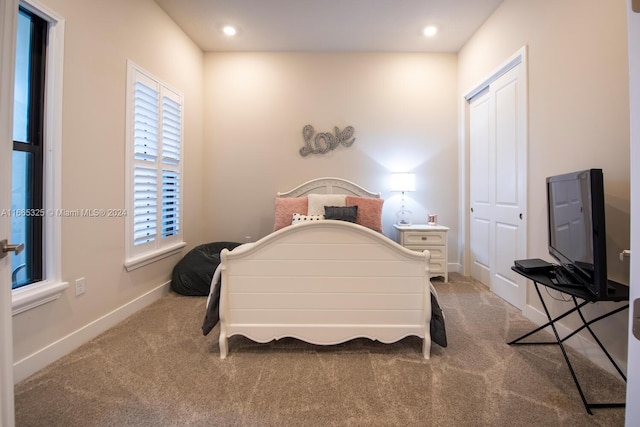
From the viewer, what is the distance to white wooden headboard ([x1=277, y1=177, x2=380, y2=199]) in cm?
383

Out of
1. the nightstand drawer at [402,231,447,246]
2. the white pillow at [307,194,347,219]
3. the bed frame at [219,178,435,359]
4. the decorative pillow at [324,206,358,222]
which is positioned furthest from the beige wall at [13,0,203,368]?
the nightstand drawer at [402,231,447,246]

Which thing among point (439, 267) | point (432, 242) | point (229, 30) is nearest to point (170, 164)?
point (229, 30)

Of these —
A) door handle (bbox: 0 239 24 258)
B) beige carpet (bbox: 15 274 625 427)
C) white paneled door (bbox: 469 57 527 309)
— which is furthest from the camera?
white paneled door (bbox: 469 57 527 309)

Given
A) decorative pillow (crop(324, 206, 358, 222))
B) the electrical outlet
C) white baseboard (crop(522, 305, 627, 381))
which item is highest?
decorative pillow (crop(324, 206, 358, 222))

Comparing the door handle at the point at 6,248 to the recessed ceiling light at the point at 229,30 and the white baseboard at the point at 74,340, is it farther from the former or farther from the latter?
the recessed ceiling light at the point at 229,30

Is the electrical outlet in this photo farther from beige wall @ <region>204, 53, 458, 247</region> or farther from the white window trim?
beige wall @ <region>204, 53, 458, 247</region>

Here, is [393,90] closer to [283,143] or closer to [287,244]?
[283,143]

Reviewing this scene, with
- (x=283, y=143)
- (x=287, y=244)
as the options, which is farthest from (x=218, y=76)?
(x=287, y=244)

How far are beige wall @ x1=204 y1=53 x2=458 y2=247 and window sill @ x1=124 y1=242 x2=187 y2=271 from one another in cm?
110

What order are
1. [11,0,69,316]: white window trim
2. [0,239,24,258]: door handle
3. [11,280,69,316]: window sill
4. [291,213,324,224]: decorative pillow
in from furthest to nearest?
[291,213,324,224]: decorative pillow
[11,0,69,316]: white window trim
[11,280,69,316]: window sill
[0,239,24,258]: door handle

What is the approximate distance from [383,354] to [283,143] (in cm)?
295

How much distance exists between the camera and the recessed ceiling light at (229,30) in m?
3.32

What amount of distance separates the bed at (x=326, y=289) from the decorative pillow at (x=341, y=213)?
1.44m

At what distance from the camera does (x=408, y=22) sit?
319 centimetres
